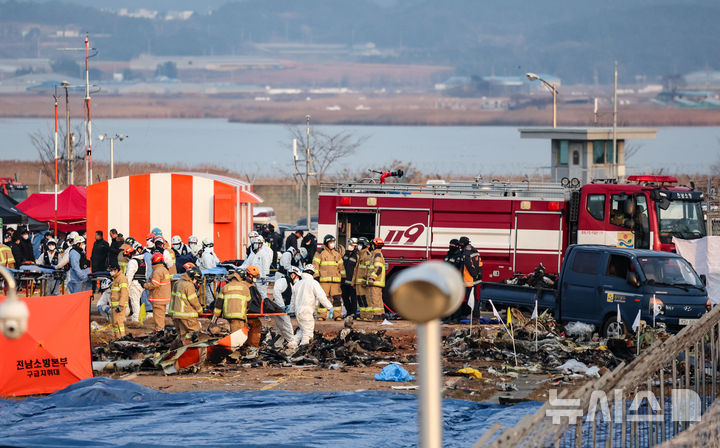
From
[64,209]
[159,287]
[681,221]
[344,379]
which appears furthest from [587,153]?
[344,379]

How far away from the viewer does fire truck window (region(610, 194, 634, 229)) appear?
71.4 feet

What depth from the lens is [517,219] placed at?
22.2 metres

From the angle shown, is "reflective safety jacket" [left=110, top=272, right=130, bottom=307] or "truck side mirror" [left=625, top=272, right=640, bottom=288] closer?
"truck side mirror" [left=625, top=272, right=640, bottom=288]

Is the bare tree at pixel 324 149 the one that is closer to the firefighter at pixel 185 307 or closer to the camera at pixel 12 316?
the firefighter at pixel 185 307

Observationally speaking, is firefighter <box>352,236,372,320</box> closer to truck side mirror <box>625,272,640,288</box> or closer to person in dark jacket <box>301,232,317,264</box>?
person in dark jacket <box>301,232,317,264</box>

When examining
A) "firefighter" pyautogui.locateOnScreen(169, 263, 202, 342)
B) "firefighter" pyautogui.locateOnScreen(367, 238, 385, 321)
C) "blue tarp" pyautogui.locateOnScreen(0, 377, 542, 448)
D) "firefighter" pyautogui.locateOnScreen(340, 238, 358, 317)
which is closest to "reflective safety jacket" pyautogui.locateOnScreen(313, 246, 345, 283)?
"firefighter" pyautogui.locateOnScreen(340, 238, 358, 317)

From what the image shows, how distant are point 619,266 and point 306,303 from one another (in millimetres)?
5169

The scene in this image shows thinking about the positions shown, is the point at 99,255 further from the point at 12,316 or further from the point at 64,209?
the point at 12,316

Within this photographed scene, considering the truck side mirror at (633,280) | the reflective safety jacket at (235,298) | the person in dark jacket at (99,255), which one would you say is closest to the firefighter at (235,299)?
the reflective safety jacket at (235,298)

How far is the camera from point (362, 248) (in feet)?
69.7

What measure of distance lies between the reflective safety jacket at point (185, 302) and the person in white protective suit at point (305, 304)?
159 cm

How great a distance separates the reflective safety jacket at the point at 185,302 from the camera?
16.9 meters

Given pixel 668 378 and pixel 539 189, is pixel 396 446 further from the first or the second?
pixel 539 189

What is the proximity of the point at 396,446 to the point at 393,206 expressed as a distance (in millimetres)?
12073
